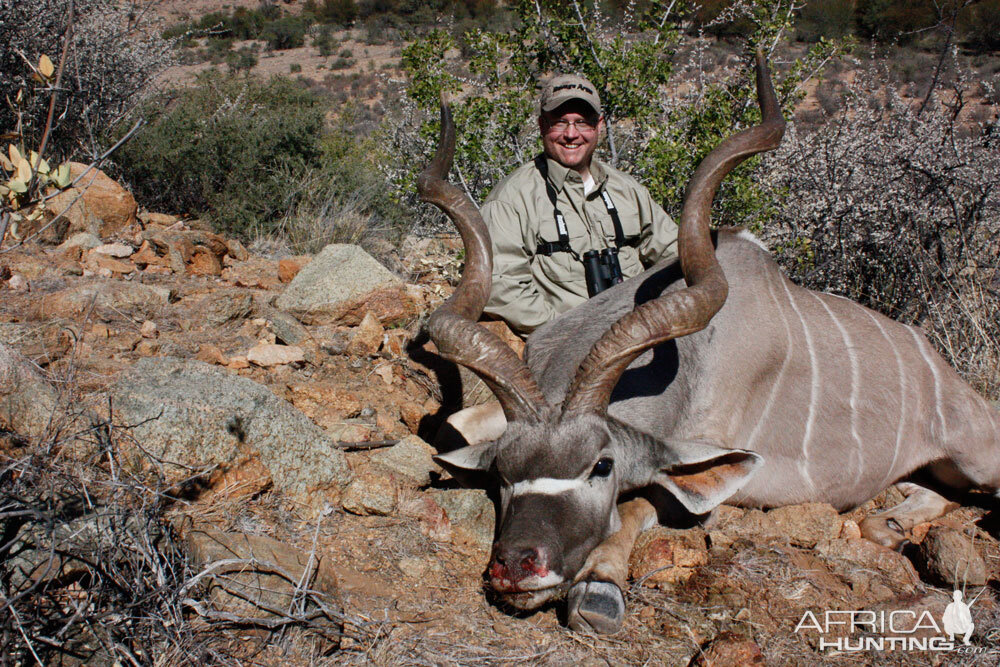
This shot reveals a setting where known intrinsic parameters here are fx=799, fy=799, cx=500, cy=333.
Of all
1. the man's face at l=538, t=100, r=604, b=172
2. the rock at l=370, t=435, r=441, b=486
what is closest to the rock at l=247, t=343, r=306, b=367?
the rock at l=370, t=435, r=441, b=486

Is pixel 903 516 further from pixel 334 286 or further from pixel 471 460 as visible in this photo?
pixel 334 286

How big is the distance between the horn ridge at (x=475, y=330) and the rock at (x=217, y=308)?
161 centimetres

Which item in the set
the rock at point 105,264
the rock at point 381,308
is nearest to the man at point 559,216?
the rock at point 381,308

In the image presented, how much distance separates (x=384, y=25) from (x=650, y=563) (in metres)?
33.5

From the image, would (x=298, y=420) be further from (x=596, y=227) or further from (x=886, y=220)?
(x=886, y=220)

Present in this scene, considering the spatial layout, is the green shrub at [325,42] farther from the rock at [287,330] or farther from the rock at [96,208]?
the rock at [287,330]

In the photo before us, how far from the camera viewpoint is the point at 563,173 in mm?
4270

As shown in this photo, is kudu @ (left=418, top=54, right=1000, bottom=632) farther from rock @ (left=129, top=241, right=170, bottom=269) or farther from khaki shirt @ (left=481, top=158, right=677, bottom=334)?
rock @ (left=129, top=241, right=170, bottom=269)

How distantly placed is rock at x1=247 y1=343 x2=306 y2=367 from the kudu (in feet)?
4.08

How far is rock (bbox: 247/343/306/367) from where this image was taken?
4125 mm

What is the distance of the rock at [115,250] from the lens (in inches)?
211

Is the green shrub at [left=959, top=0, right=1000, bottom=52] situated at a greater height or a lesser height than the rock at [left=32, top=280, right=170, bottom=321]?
greater

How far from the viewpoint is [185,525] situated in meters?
2.55

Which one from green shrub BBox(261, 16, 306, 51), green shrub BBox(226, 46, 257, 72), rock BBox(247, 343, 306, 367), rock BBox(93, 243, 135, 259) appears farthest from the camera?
green shrub BBox(261, 16, 306, 51)
